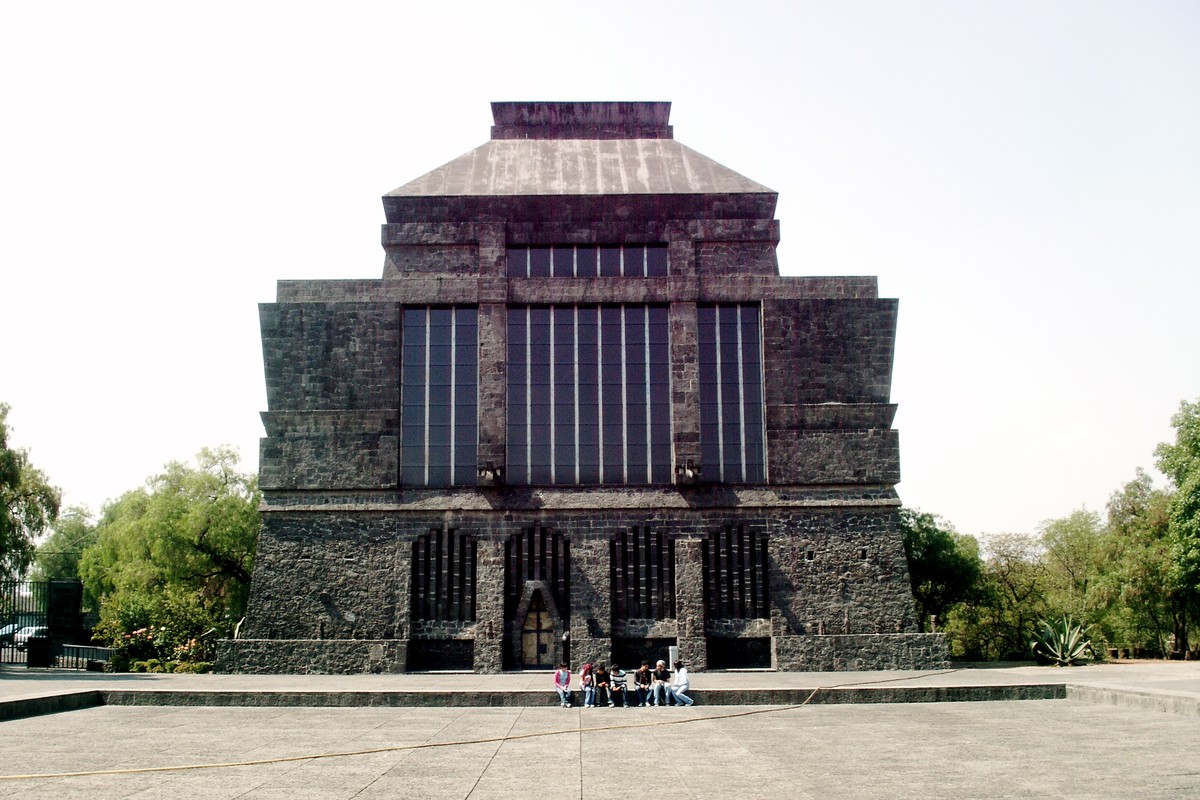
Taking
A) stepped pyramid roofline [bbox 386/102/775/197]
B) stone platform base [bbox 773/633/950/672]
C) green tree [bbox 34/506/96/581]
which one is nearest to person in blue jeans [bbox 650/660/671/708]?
stone platform base [bbox 773/633/950/672]

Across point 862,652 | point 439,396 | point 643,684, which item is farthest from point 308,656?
point 862,652

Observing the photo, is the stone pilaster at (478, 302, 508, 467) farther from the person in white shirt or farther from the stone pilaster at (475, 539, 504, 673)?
the person in white shirt

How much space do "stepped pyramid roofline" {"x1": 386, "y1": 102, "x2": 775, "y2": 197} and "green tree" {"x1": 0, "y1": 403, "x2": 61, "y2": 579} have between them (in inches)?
630

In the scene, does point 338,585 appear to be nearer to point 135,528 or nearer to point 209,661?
point 209,661

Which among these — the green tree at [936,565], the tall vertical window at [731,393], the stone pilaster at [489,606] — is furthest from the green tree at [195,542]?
the green tree at [936,565]

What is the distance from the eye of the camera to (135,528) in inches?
1922

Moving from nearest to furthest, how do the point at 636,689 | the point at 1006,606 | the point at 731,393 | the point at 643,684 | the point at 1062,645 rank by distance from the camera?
1. the point at 643,684
2. the point at 636,689
3. the point at 731,393
4. the point at 1062,645
5. the point at 1006,606

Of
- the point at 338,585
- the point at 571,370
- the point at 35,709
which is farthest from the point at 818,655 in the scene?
the point at 35,709

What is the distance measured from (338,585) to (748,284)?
17.3 metres

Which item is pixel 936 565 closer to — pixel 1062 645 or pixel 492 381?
pixel 1062 645

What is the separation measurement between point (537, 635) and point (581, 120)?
21.1 m

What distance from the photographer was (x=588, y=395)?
3594cm

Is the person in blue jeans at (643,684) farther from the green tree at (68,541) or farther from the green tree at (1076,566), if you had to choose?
the green tree at (68,541)

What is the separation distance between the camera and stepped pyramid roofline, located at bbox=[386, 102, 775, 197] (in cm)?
3869
